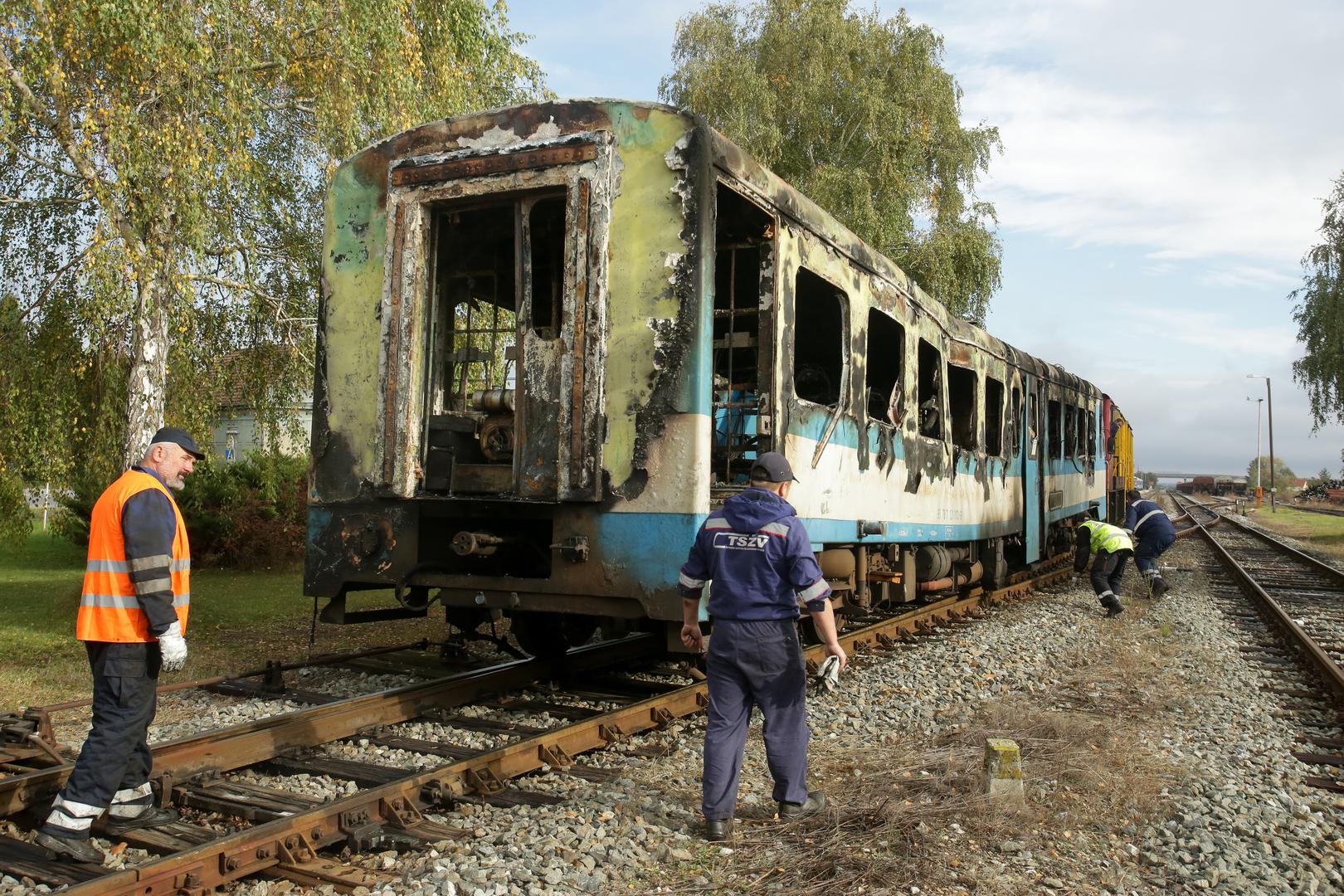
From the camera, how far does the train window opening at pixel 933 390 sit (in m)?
9.68

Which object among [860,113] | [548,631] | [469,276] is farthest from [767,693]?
[860,113]

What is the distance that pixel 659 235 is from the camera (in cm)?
551

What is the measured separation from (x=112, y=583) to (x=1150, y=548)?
12.8 m

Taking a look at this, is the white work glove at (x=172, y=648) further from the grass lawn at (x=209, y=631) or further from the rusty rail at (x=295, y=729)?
the grass lawn at (x=209, y=631)

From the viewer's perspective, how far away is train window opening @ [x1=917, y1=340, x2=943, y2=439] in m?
9.68

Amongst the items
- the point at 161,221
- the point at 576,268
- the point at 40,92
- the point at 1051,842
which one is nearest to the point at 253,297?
the point at 161,221

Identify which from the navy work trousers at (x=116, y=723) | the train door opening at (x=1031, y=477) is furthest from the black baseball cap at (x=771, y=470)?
the train door opening at (x=1031, y=477)

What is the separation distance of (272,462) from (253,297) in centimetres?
347

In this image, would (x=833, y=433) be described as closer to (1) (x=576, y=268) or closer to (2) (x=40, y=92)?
(1) (x=576, y=268)

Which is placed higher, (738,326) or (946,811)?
(738,326)

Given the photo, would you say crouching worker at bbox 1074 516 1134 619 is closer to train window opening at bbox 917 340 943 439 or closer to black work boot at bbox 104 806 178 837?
train window opening at bbox 917 340 943 439

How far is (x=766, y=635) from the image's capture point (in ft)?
14.0

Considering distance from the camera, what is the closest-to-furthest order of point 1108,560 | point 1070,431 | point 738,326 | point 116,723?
point 116,723 → point 738,326 → point 1108,560 → point 1070,431

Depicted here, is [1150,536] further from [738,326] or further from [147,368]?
[147,368]
